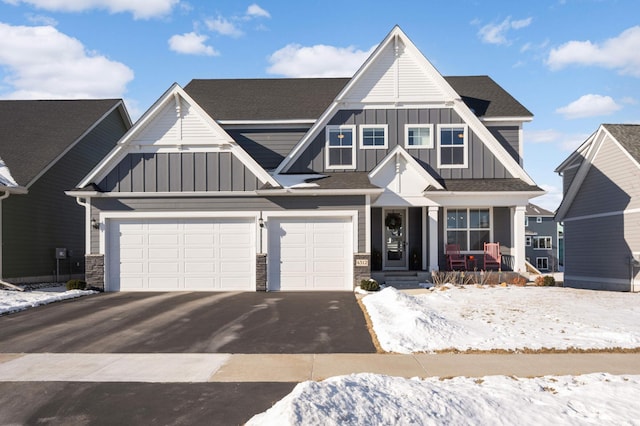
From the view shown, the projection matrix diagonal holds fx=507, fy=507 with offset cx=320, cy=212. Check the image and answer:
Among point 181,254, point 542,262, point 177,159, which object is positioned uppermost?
point 177,159

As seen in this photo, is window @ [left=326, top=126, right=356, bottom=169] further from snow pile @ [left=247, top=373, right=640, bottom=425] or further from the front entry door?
snow pile @ [left=247, top=373, right=640, bottom=425]

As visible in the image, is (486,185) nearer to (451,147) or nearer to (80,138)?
(451,147)

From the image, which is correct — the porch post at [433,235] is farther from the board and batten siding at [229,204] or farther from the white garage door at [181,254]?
the white garage door at [181,254]

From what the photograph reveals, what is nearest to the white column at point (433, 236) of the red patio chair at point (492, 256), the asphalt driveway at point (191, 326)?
the red patio chair at point (492, 256)

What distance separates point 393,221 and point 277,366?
12.1 metres

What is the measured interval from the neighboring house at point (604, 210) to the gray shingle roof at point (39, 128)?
21.9 m

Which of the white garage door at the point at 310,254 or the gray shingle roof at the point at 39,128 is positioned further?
the gray shingle roof at the point at 39,128

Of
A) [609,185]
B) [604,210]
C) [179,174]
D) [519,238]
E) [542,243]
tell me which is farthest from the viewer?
[542,243]

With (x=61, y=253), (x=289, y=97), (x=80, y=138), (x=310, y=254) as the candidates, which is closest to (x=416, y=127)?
(x=289, y=97)

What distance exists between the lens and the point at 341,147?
61.4ft

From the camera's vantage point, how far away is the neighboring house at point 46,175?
61.2 ft

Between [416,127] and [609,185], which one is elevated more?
[416,127]

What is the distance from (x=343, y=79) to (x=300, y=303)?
13.2 m

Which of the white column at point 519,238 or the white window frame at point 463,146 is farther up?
the white window frame at point 463,146
